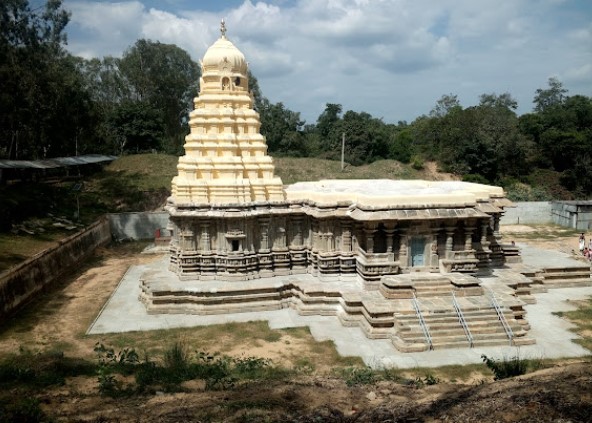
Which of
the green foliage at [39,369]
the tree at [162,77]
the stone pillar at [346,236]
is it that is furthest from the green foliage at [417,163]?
the green foliage at [39,369]

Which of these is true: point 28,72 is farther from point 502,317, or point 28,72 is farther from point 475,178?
point 475,178

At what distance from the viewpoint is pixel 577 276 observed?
1566 centimetres

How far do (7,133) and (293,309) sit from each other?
72.4 ft

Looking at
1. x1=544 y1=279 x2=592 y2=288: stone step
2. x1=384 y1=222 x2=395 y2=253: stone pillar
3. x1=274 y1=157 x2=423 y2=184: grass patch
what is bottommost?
x1=544 y1=279 x2=592 y2=288: stone step

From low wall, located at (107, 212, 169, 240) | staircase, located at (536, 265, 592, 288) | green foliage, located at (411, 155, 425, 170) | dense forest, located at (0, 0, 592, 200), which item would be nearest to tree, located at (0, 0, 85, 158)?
dense forest, located at (0, 0, 592, 200)

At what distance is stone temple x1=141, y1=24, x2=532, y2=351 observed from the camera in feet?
40.7

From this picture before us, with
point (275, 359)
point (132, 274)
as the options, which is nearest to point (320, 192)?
point (275, 359)

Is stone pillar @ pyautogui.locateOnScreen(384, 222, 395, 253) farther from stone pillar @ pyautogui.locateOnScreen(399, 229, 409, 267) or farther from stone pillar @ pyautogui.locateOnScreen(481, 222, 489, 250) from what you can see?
stone pillar @ pyautogui.locateOnScreen(481, 222, 489, 250)

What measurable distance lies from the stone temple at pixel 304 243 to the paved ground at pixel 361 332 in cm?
34

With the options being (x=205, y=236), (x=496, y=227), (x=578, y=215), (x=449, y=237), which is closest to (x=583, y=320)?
(x=449, y=237)

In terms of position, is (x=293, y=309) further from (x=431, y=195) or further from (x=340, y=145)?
(x=340, y=145)

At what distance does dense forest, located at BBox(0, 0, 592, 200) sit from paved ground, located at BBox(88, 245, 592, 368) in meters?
14.5

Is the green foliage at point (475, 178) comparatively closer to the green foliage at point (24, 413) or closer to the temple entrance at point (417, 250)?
Result: the temple entrance at point (417, 250)

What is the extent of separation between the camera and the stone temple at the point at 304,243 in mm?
12414
